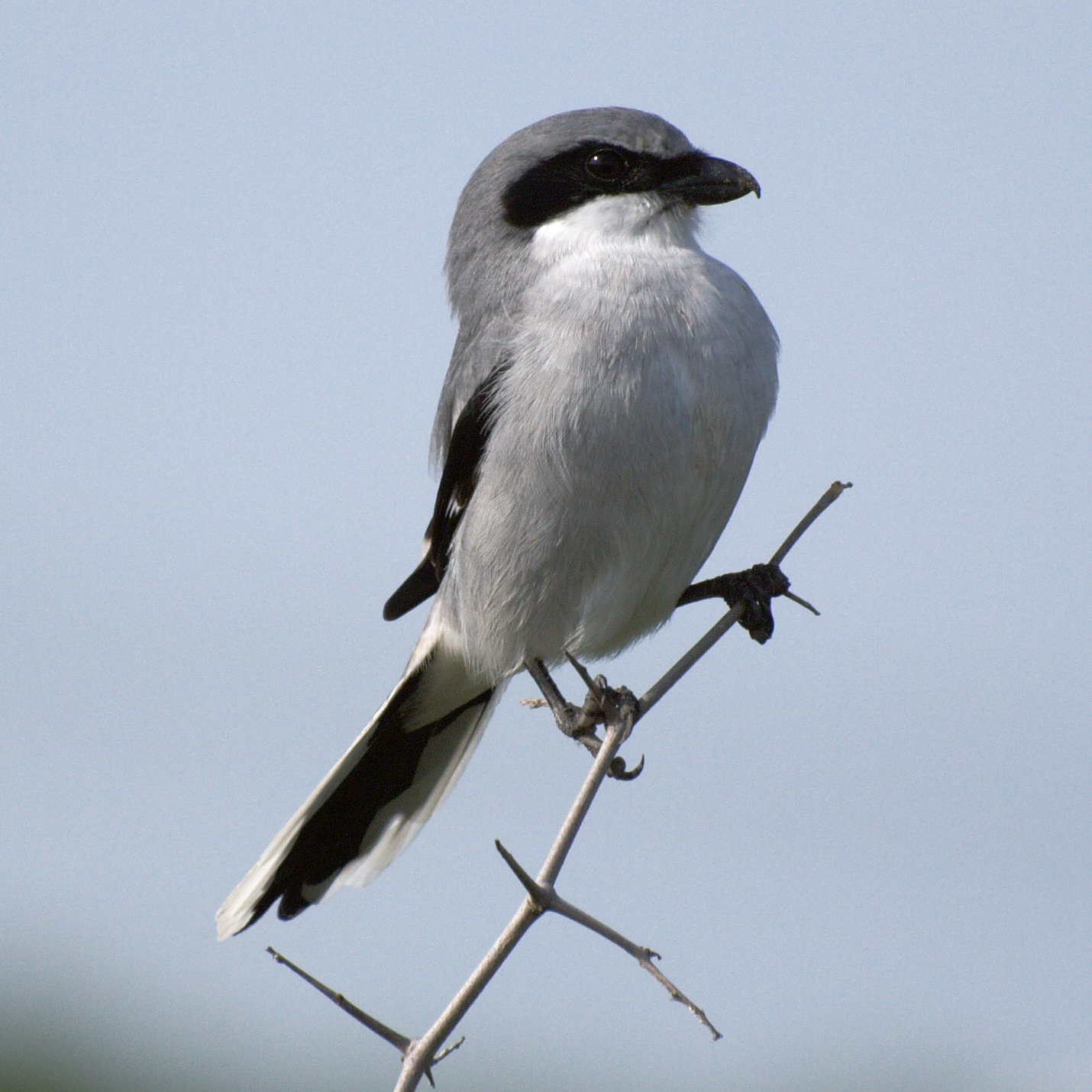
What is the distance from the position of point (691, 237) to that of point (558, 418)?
2.21ft

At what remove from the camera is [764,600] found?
346 centimetres

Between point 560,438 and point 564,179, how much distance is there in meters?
0.77

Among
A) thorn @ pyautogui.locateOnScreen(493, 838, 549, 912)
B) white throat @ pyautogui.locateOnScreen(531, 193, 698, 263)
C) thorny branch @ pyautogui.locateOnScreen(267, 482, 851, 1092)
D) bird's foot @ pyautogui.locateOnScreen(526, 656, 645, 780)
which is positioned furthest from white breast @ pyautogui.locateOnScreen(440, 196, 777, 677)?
thorn @ pyautogui.locateOnScreen(493, 838, 549, 912)

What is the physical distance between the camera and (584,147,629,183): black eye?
139 inches

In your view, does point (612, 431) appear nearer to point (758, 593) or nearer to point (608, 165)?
point (758, 593)

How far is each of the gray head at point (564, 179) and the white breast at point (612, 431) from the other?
0.06 metres

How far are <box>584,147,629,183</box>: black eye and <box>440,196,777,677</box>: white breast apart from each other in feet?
0.26

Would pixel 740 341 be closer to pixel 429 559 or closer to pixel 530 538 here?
pixel 530 538

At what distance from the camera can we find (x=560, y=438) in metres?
3.22

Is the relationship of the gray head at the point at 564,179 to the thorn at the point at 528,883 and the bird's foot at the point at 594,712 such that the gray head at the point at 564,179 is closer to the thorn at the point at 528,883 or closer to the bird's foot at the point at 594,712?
the bird's foot at the point at 594,712

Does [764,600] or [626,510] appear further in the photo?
[764,600]


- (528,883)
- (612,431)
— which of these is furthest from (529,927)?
(612,431)

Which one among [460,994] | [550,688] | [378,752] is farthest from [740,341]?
[460,994]

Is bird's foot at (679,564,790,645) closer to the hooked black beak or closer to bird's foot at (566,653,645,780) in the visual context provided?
bird's foot at (566,653,645,780)
